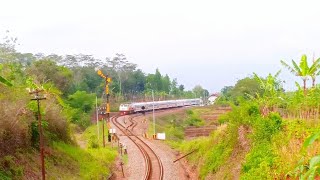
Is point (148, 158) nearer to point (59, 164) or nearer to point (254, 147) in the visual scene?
point (59, 164)

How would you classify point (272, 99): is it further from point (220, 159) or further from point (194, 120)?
point (194, 120)

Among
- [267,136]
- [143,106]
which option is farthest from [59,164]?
[143,106]

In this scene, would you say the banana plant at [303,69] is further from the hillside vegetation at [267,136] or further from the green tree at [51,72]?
the green tree at [51,72]

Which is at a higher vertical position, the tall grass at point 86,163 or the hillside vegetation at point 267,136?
the hillside vegetation at point 267,136

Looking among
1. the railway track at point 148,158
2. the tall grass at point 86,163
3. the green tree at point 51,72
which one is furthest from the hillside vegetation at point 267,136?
the green tree at point 51,72

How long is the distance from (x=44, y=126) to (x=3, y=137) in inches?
195

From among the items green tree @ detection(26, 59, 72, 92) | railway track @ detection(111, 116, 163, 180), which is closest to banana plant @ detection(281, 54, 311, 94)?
railway track @ detection(111, 116, 163, 180)

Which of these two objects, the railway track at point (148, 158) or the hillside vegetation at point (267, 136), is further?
the railway track at point (148, 158)

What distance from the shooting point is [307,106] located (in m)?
15.7

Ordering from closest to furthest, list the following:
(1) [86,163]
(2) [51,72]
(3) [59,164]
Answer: (3) [59,164]
(1) [86,163]
(2) [51,72]

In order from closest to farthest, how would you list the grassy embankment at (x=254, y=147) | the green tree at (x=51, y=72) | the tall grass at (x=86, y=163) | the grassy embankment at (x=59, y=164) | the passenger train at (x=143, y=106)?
the grassy embankment at (x=254, y=147) → the grassy embankment at (x=59, y=164) → the tall grass at (x=86, y=163) → the green tree at (x=51, y=72) → the passenger train at (x=143, y=106)

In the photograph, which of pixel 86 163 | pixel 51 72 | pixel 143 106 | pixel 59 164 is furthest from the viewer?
pixel 143 106

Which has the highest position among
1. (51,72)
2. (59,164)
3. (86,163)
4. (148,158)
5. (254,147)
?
(51,72)

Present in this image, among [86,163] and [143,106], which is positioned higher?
[143,106]
